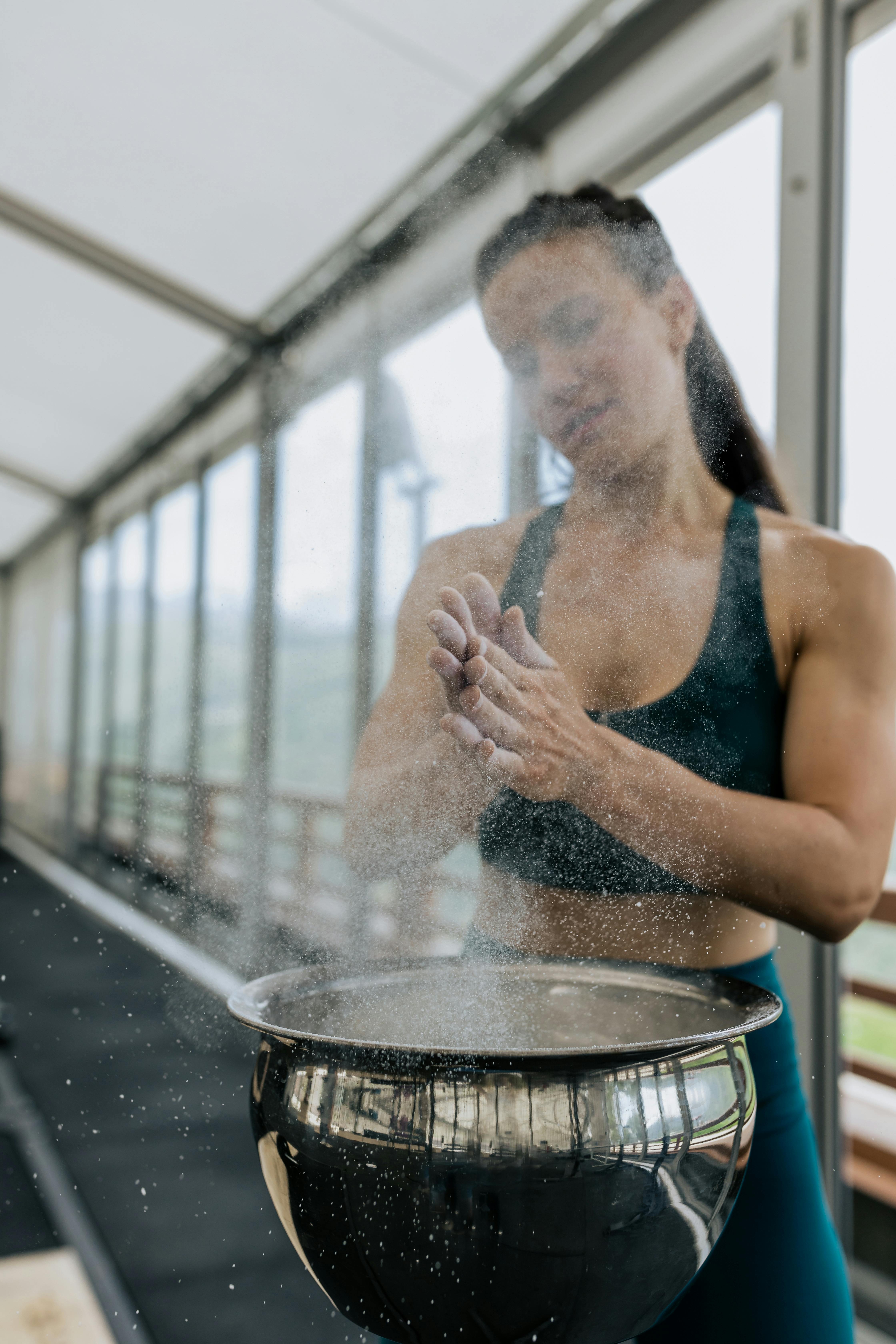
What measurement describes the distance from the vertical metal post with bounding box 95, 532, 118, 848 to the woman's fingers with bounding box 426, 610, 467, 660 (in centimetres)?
21

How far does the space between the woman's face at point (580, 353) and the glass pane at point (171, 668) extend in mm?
227

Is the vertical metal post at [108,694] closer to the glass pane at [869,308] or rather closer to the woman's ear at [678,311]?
the woman's ear at [678,311]

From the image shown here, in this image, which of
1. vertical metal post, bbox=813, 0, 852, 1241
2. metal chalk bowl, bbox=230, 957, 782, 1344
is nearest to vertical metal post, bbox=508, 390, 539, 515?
metal chalk bowl, bbox=230, 957, 782, 1344

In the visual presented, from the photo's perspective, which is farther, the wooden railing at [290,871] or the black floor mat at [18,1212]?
the black floor mat at [18,1212]

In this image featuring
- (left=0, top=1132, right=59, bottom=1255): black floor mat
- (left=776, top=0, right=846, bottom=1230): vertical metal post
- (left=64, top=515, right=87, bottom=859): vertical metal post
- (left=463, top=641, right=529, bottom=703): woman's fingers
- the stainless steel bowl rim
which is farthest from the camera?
(left=0, top=1132, right=59, bottom=1255): black floor mat

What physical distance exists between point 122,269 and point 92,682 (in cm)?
26

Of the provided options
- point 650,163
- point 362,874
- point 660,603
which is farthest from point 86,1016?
point 650,163

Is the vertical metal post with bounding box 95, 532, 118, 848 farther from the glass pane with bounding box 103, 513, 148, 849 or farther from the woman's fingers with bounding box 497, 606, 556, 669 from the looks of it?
the woman's fingers with bounding box 497, 606, 556, 669

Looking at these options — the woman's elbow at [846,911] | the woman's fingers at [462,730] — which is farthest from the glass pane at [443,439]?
the woman's elbow at [846,911]

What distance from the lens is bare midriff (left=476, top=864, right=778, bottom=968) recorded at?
1.84ft

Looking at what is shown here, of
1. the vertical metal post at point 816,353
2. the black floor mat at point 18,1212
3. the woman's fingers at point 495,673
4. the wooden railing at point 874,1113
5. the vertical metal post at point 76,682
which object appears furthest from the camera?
the wooden railing at point 874,1113

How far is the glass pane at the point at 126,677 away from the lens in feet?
1.84

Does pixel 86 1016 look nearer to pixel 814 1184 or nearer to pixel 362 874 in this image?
pixel 362 874

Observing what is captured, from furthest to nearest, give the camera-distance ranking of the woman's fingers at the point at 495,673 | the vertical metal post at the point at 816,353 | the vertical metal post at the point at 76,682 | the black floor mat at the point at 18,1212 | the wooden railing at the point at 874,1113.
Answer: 1. the wooden railing at the point at 874,1113
2. the black floor mat at the point at 18,1212
3. the vertical metal post at the point at 816,353
4. the vertical metal post at the point at 76,682
5. the woman's fingers at the point at 495,673
